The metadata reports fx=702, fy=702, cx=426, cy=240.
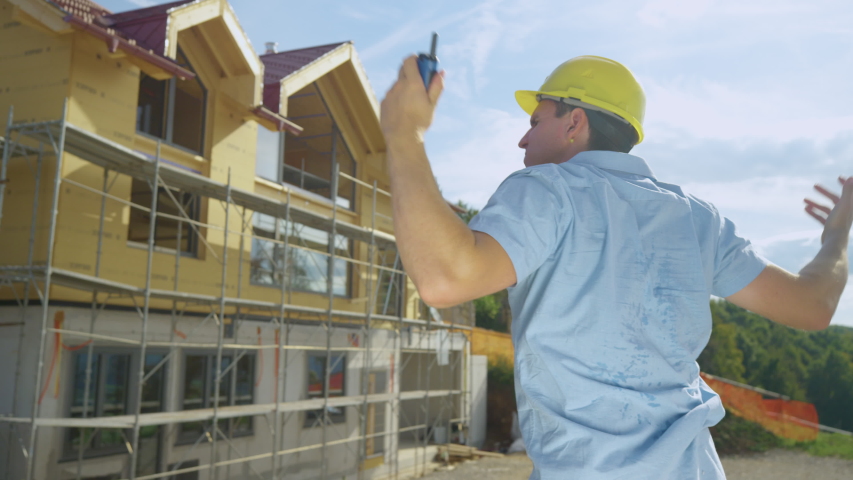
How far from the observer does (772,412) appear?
24.3 metres

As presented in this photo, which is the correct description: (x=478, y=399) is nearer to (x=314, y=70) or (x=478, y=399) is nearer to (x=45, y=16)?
(x=314, y=70)

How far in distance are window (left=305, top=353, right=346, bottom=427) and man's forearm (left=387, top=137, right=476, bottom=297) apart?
43.8 ft

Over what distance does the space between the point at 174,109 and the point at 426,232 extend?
11.6 metres

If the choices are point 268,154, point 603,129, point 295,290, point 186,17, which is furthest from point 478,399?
point 603,129

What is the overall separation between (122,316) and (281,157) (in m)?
4.66

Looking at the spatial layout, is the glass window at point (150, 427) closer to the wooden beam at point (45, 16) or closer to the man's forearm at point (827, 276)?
the wooden beam at point (45, 16)

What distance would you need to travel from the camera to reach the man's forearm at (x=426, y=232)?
0.88 meters

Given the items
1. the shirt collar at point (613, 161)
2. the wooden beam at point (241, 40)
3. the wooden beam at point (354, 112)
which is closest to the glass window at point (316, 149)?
the wooden beam at point (354, 112)

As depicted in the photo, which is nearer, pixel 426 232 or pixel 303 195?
pixel 426 232

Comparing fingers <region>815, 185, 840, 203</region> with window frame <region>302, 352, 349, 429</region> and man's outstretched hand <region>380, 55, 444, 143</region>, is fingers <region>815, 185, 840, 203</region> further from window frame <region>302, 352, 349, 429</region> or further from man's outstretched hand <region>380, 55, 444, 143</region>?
window frame <region>302, 352, 349, 429</region>

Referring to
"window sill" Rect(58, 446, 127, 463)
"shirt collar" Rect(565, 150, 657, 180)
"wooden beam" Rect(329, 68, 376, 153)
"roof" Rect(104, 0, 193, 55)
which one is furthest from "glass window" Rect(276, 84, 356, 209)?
"shirt collar" Rect(565, 150, 657, 180)

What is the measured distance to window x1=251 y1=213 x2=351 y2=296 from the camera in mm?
12828

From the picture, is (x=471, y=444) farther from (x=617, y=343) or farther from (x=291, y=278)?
(x=617, y=343)

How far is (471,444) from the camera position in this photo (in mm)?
21922
